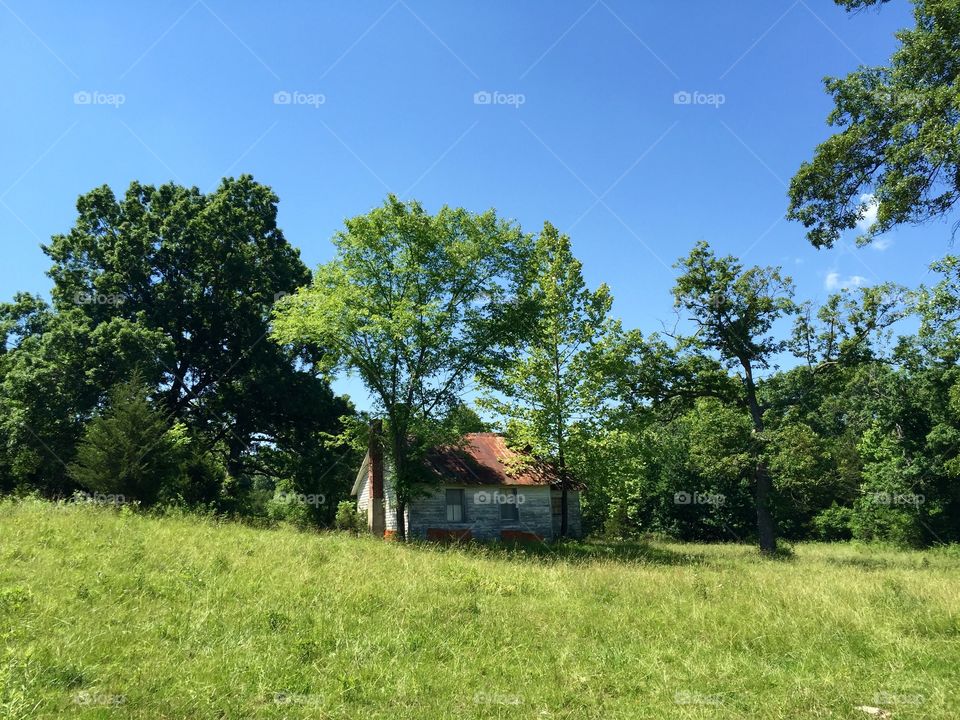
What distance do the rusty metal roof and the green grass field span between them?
49.6 feet

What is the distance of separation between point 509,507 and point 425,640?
70.3 feet

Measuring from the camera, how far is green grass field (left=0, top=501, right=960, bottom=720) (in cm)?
607

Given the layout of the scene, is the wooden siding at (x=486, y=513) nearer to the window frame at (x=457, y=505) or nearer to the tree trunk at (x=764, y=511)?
the window frame at (x=457, y=505)

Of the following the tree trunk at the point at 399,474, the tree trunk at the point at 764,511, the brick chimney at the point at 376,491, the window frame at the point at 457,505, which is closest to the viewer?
the tree trunk at the point at 399,474

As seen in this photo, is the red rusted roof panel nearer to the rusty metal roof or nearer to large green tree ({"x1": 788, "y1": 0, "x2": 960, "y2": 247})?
the rusty metal roof

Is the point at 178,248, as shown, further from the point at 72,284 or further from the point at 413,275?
the point at 413,275

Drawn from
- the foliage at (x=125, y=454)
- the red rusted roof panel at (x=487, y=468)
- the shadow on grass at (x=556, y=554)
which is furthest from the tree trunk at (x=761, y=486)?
the foliage at (x=125, y=454)

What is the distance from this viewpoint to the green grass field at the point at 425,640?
19.9 feet

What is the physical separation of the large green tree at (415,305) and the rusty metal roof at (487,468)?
4.23m

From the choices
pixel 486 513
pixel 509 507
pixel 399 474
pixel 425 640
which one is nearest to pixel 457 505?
pixel 486 513

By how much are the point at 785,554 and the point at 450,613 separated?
844 inches

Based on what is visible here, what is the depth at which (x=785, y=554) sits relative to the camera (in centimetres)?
2544

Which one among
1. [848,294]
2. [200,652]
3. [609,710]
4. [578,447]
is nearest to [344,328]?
[578,447]

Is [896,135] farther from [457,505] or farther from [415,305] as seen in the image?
[457,505]
